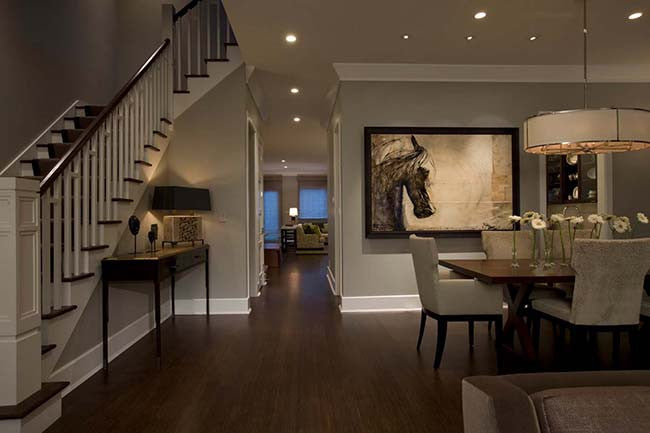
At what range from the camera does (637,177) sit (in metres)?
4.93

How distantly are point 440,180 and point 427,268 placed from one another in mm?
2072

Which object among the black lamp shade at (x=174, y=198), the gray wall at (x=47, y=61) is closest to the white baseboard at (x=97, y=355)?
the black lamp shade at (x=174, y=198)

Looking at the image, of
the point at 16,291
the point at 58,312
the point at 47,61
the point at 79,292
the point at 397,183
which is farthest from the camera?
the point at 397,183

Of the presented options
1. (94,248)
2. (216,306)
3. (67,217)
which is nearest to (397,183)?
(216,306)

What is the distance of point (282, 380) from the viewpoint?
9.10 ft

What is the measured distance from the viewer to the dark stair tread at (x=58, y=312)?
2.34 metres

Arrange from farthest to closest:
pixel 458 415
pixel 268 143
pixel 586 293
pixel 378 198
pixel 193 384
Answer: pixel 268 143 → pixel 378 198 → pixel 193 384 → pixel 586 293 → pixel 458 415

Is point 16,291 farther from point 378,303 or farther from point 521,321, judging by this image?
point 378,303

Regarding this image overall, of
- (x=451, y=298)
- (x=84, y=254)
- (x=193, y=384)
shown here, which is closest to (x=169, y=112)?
(x=84, y=254)

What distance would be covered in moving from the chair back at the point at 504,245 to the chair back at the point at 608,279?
1.25m

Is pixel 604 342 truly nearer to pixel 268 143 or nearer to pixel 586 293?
pixel 586 293

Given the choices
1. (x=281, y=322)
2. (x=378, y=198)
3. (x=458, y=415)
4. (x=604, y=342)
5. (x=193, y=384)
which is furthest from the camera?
(x=378, y=198)

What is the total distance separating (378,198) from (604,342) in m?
2.58

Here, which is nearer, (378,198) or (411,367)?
(411,367)
